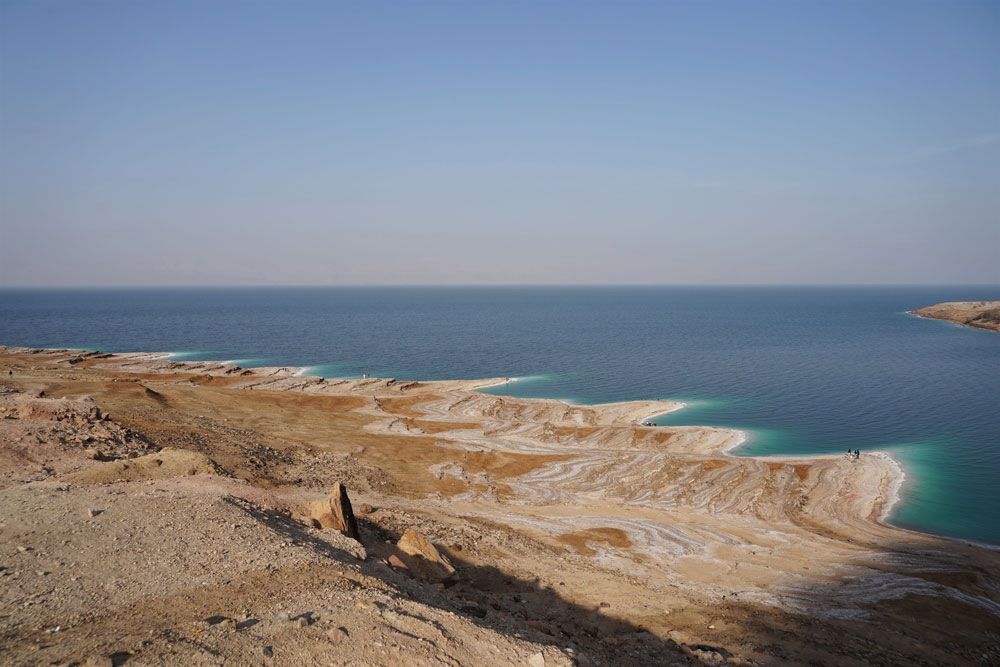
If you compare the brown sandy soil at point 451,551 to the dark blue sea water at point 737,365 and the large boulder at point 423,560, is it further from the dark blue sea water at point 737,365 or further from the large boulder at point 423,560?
the dark blue sea water at point 737,365

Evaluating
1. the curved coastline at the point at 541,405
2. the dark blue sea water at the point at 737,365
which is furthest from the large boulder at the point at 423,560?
the dark blue sea water at the point at 737,365

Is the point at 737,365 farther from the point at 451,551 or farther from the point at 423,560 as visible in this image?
the point at 423,560

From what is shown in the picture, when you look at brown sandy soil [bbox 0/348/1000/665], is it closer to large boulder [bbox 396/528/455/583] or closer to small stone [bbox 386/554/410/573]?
small stone [bbox 386/554/410/573]

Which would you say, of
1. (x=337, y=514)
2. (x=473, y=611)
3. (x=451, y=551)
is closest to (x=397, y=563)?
(x=473, y=611)

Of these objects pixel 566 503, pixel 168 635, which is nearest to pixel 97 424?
pixel 168 635

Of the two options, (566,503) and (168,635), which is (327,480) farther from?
(168,635)

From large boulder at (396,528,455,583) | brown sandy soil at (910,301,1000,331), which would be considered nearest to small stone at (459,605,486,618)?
large boulder at (396,528,455,583)
